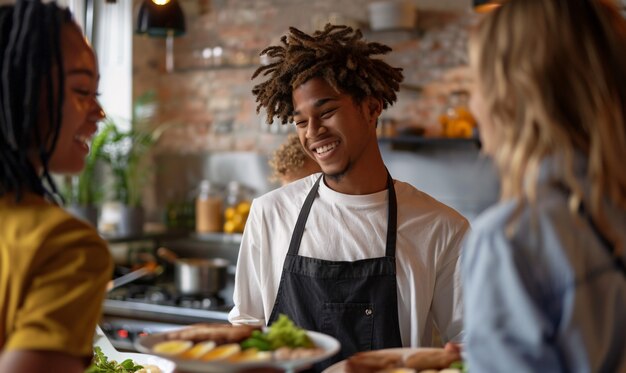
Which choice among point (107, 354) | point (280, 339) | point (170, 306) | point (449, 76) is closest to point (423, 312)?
point (280, 339)

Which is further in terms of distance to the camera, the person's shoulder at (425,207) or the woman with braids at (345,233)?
the person's shoulder at (425,207)

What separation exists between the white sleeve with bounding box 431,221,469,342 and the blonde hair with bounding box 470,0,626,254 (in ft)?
3.62

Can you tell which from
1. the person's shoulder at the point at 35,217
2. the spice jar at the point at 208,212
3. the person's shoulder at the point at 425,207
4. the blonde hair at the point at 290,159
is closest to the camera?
the person's shoulder at the point at 35,217

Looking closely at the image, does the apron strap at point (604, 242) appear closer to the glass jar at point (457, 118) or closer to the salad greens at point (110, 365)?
the salad greens at point (110, 365)

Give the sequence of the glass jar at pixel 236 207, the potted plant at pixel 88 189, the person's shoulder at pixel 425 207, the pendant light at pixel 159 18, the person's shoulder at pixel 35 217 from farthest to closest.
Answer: the glass jar at pixel 236 207, the potted plant at pixel 88 189, the pendant light at pixel 159 18, the person's shoulder at pixel 425 207, the person's shoulder at pixel 35 217

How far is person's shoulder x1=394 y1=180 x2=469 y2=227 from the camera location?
2.43 m

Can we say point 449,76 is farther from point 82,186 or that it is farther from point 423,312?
point 423,312

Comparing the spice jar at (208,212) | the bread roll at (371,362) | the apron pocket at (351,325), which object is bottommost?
the spice jar at (208,212)

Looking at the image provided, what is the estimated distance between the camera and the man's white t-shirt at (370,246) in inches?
91.4

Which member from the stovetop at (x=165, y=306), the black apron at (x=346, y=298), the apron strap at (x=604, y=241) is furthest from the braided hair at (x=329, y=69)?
the stovetop at (x=165, y=306)

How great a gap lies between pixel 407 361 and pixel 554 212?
28.2 inches

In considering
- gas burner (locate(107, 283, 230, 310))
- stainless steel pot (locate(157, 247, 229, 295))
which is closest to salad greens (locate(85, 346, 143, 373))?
gas burner (locate(107, 283, 230, 310))

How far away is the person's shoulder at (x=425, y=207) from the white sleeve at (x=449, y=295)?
65 millimetres

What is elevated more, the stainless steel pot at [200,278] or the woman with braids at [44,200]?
the woman with braids at [44,200]
